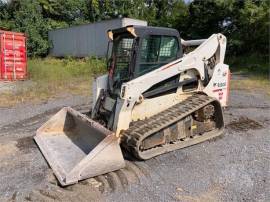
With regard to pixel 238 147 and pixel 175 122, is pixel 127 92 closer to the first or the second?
pixel 175 122

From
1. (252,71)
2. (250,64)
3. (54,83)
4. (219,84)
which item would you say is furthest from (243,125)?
(250,64)

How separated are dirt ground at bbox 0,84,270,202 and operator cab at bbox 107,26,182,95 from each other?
1.41m

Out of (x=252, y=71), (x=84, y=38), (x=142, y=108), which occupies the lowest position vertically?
(x=142, y=108)

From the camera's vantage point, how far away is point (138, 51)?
5.45 m

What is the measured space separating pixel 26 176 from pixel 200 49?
140 inches

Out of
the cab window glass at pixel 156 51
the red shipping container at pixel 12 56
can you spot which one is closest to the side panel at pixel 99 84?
the cab window glass at pixel 156 51

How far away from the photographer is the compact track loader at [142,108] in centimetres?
503

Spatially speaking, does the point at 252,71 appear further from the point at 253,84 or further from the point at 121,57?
the point at 121,57

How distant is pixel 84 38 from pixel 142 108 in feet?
61.9

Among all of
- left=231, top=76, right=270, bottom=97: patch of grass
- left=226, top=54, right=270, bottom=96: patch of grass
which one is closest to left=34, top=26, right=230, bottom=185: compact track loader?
left=231, top=76, right=270, bottom=97: patch of grass

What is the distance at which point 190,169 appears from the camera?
4918 millimetres

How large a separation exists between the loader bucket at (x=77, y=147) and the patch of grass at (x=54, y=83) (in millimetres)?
4126

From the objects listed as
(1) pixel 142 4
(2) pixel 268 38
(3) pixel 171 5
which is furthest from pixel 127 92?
(3) pixel 171 5

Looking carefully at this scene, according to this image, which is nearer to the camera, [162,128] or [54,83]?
[162,128]
